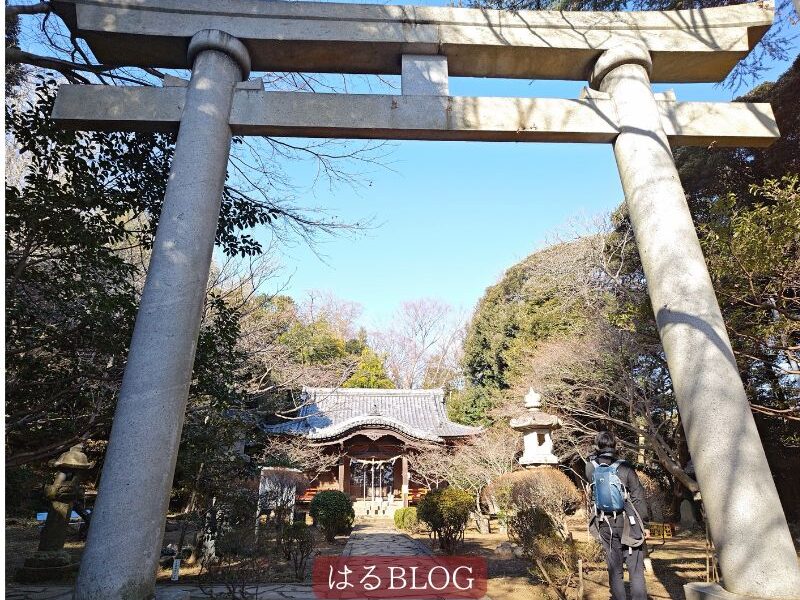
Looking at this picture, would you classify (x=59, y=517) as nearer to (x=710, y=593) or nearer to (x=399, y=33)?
(x=399, y=33)

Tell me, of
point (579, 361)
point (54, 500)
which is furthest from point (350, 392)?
point (54, 500)

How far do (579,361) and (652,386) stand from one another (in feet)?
5.66

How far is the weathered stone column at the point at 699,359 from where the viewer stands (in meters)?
2.64

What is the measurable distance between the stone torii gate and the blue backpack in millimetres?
677

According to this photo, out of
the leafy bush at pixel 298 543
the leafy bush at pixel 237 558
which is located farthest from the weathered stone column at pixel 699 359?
the leafy bush at pixel 298 543

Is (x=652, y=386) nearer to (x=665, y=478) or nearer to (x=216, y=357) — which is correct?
(x=665, y=478)

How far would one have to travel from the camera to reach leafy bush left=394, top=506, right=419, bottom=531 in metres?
13.1

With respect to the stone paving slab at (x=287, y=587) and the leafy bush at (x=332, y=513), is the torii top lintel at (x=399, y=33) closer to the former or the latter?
the stone paving slab at (x=287, y=587)

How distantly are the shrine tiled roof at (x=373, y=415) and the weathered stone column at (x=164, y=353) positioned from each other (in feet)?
37.7

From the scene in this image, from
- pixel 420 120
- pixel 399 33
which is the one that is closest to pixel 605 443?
pixel 420 120

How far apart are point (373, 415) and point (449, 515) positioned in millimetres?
9010

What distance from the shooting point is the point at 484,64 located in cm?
427

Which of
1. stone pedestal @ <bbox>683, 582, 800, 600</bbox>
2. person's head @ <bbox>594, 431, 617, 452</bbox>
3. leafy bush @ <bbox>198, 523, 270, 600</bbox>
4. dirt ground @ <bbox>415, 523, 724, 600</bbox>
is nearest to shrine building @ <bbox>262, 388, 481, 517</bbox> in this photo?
dirt ground @ <bbox>415, 523, 724, 600</bbox>

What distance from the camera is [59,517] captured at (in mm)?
7168
